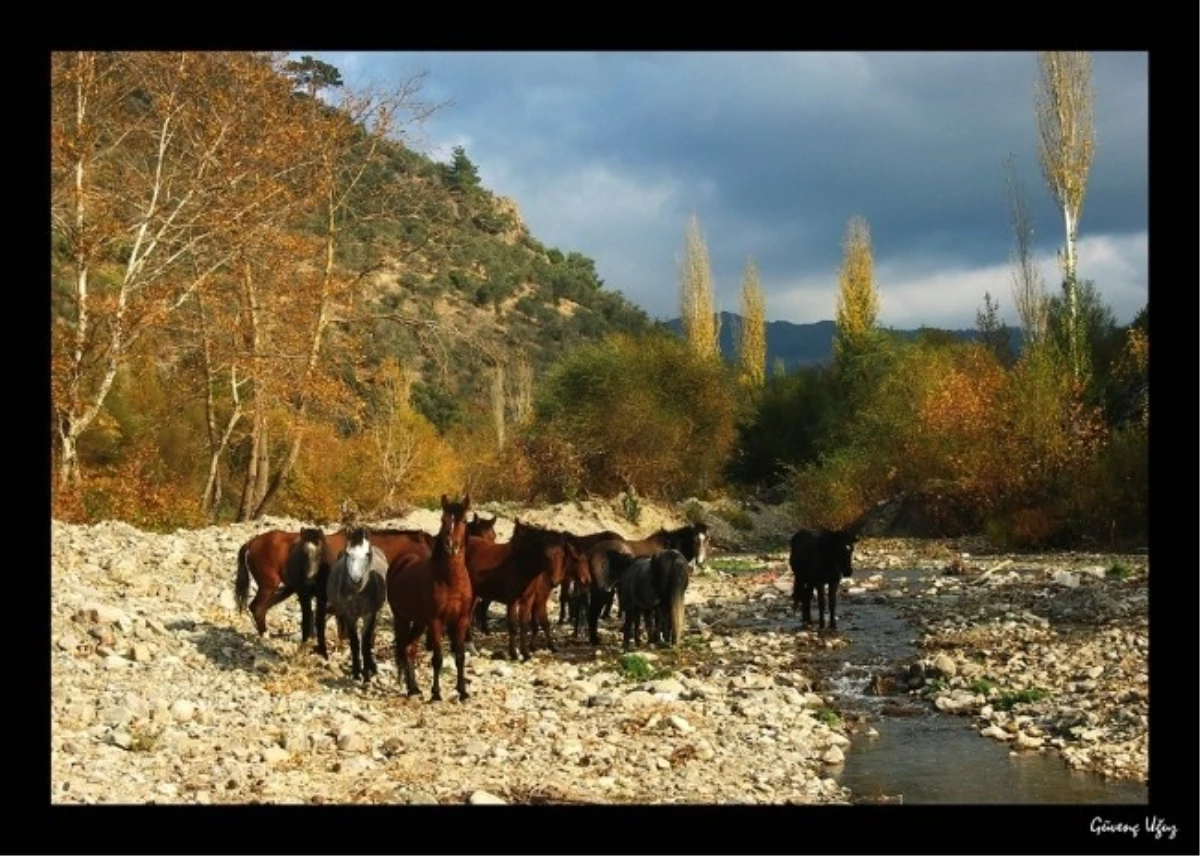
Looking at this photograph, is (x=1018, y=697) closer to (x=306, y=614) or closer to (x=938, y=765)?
(x=938, y=765)

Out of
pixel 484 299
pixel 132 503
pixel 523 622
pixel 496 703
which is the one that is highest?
pixel 484 299

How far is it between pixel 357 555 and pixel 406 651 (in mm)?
1104

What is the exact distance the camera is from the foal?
10.6 m

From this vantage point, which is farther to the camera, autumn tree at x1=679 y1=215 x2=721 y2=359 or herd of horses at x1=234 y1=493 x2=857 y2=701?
autumn tree at x1=679 y1=215 x2=721 y2=359

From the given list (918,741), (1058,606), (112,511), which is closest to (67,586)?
(112,511)

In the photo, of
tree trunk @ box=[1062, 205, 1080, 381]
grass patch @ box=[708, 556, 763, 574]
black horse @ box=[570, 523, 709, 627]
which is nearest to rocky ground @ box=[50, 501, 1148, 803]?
black horse @ box=[570, 523, 709, 627]

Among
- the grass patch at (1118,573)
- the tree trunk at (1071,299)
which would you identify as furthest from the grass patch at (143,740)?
the tree trunk at (1071,299)

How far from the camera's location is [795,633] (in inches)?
627

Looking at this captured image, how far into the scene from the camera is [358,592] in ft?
34.8

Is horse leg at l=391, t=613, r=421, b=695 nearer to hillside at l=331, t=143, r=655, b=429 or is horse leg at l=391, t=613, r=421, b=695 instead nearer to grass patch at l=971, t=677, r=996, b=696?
grass patch at l=971, t=677, r=996, b=696

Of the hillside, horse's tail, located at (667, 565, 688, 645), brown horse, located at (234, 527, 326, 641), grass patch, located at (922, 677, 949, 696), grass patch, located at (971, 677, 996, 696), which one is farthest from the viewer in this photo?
the hillside

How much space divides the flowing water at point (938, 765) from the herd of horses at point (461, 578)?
9.43 ft

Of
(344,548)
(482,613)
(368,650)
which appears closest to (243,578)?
(344,548)
